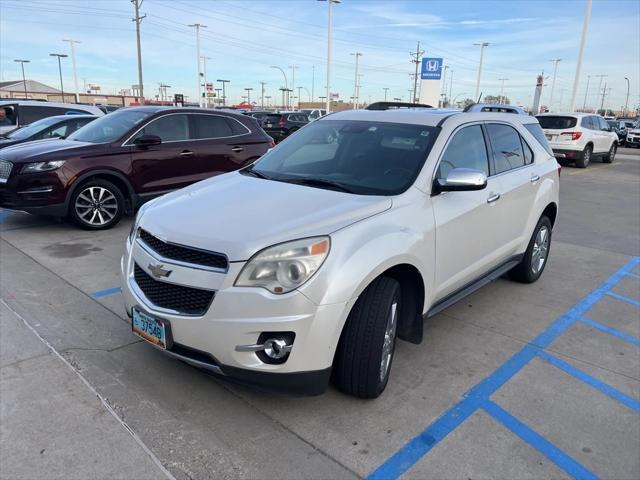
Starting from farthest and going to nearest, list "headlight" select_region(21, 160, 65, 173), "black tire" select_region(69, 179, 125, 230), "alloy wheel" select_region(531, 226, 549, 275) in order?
"black tire" select_region(69, 179, 125, 230) → "headlight" select_region(21, 160, 65, 173) → "alloy wheel" select_region(531, 226, 549, 275)

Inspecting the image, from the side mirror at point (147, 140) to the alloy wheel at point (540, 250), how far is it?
5.17 meters

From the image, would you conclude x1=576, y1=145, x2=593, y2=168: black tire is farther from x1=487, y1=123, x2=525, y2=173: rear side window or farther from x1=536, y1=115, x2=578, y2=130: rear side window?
x1=487, y1=123, x2=525, y2=173: rear side window

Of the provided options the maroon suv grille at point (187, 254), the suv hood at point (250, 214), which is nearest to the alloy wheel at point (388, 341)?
the suv hood at point (250, 214)

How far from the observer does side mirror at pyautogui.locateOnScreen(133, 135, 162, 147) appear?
6.96m

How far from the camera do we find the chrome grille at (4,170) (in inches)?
255

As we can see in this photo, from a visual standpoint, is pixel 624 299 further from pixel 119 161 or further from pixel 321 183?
pixel 119 161

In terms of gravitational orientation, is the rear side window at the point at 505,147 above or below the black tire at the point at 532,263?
above

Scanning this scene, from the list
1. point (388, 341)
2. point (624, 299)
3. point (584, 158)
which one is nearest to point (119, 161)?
point (388, 341)

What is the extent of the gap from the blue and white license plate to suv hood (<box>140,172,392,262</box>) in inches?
18.5

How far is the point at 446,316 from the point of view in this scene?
14.3ft

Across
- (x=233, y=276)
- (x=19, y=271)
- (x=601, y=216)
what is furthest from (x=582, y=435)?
(x=601, y=216)

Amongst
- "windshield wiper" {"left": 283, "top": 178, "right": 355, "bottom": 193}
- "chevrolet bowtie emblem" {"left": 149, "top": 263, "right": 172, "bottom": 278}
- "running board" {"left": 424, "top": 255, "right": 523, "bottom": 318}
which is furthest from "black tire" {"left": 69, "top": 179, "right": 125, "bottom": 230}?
"running board" {"left": 424, "top": 255, "right": 523, "bottom": 318}

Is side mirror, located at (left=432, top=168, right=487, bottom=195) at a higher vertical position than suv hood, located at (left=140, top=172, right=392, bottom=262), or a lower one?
higher

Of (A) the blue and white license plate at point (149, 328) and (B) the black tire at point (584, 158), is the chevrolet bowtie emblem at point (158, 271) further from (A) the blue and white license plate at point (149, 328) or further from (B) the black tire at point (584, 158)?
(B) the black tire at point (584, 158)
